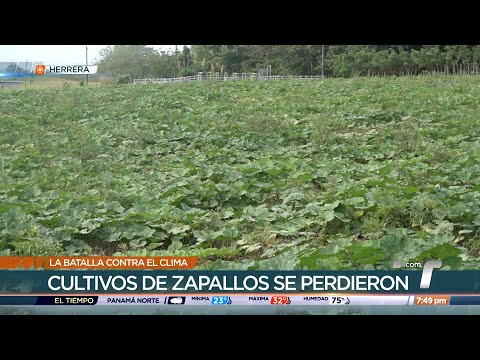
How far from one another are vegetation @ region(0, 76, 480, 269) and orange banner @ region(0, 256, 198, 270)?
147mm

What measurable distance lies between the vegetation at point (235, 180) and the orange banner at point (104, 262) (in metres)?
0.15

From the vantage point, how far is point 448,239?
403cm

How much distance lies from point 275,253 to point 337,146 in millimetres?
3014

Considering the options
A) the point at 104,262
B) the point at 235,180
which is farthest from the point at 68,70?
the point at 235,180

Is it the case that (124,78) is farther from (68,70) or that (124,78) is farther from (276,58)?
(276,58)

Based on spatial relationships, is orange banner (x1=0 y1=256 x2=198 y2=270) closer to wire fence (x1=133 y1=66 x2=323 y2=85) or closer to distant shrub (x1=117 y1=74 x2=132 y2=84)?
distant shrub (x1=117 y1=74 x2=132 y2=84)

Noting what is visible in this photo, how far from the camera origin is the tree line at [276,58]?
165 inches

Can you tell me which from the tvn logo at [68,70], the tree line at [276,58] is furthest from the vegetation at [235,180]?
the tree line at [276,58]

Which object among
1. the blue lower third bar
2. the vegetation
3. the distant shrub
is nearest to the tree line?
the distant shrub

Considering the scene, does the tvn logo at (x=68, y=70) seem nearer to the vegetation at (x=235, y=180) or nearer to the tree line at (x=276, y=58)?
the tree line at (x=276, y=58)

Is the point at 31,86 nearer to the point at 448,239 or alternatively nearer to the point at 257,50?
the point at 257,50

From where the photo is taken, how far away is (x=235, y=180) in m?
5.64

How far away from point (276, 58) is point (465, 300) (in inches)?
79.4

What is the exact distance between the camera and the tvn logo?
4137mm
